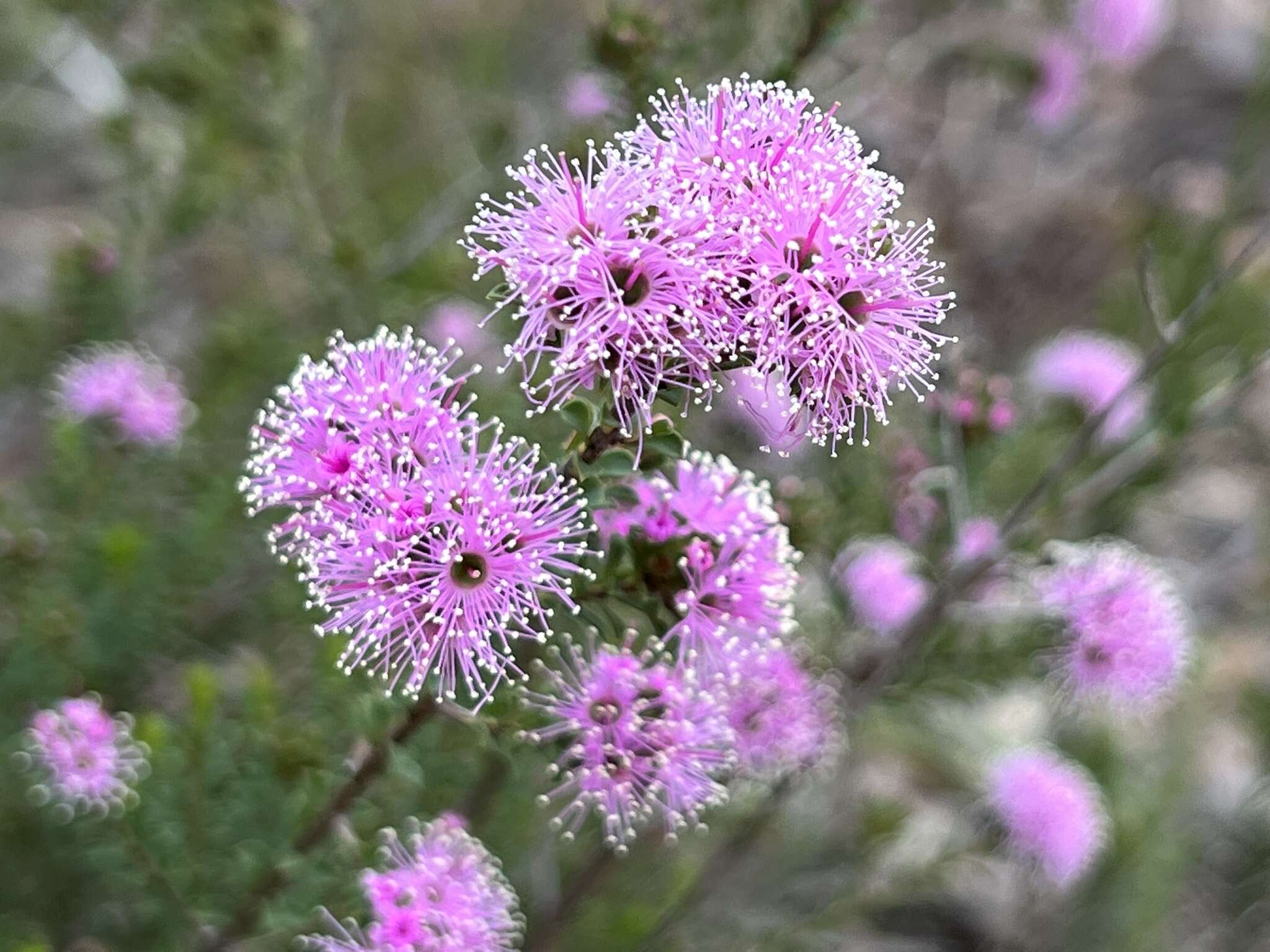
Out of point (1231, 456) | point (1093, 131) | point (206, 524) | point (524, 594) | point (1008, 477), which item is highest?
point (1093, 131)

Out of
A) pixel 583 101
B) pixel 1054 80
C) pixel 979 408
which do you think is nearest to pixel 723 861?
pixel 979 408

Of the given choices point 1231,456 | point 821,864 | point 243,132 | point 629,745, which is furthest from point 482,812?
point 1231,456

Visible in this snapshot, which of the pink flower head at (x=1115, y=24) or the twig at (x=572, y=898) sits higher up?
the pink flower head at (x=1115, y=24)

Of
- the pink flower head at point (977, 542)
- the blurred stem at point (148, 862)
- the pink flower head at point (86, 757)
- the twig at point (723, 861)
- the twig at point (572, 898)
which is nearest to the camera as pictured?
the blurred stem at point (148, 862)

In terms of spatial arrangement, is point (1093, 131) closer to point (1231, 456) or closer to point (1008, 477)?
point (1231, 456)

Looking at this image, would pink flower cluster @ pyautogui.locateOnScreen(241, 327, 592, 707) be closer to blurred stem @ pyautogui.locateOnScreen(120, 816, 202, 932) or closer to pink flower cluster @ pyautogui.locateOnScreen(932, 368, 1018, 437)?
blurred stem @ pyautogui.locateOnScreen(120, 816, 202, 932)

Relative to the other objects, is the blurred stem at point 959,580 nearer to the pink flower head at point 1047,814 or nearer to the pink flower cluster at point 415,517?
the pink flower head at point 1047,814

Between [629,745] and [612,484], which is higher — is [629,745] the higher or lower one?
the lower one

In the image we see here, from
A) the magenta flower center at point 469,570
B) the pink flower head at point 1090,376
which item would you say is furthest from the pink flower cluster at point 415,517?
the pink flower head at point 1090,376
